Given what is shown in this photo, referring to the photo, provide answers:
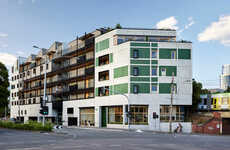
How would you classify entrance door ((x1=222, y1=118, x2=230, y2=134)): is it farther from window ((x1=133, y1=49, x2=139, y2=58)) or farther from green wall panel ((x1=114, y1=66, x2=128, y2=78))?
green wall panel ((x1=114, y1=66, x2=128, y2=78))

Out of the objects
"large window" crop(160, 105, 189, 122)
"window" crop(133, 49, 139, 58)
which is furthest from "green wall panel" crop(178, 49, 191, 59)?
"large window" crop(160, 105, 189, 122)

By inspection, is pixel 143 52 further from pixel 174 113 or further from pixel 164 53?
pixel 174 113

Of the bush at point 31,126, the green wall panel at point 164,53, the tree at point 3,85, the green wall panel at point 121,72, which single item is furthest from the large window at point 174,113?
the tree at point 3,85

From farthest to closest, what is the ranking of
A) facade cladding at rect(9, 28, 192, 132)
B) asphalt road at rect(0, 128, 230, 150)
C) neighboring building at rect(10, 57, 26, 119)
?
1. neighboring building at rect(10, 57, 26, 119)
2. facade cladding at rect(9, 28, 192, 132)
3. asphalt road at rect(0, 128, 230, 150)

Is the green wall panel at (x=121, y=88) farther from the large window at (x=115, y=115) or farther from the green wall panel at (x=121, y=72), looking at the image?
the large window at (x=115, y=115)

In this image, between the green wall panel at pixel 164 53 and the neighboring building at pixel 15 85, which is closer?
the green wall panel at pixel 164 53

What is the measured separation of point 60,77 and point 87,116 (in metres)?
16.3

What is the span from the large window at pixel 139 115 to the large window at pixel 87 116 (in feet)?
39.6

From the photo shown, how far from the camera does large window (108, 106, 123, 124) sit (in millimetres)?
48700

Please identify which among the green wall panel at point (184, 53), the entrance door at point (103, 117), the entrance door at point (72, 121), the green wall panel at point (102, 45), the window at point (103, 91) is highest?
the green wall panel at point (102, 45)

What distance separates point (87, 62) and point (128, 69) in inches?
521

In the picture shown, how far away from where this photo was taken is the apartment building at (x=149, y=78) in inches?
1823

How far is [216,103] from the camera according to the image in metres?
49.0

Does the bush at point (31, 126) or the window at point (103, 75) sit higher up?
the window at point (103, 75)
